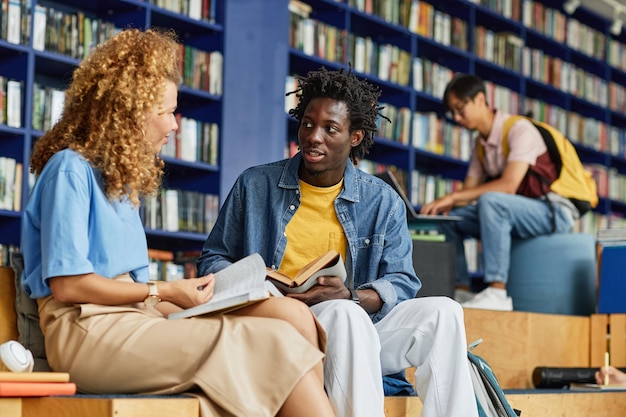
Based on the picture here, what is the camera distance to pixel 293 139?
217 inches

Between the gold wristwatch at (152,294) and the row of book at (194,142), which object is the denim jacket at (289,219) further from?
the row of book at (194,142)

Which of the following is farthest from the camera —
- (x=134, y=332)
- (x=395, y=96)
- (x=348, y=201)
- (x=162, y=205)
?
(x=395, y=96)

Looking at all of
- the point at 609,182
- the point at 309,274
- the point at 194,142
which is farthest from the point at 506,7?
the point at 309,274

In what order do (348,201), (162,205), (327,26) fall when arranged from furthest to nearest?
(327,26), (162,205), (348,201)

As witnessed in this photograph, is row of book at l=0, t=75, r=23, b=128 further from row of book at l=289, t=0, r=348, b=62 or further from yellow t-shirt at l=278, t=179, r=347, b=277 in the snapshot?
yellow t-shirt at l=278, t=179, r=347, b=277

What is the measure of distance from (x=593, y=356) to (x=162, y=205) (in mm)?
2008

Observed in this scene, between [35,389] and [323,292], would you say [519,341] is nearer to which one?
[323,292]

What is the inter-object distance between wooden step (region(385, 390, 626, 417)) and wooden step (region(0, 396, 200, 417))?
0.88m

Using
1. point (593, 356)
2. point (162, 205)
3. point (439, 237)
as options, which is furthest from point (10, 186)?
point (593, 356)

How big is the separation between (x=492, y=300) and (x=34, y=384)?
254 centimetres

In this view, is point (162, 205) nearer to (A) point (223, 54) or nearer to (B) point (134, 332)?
(A) point (223, 54)

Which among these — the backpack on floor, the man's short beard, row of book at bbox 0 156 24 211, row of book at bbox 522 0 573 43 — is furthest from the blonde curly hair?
row of book at bbox 522 0 573 43

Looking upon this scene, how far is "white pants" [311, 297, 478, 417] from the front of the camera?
2.13 m

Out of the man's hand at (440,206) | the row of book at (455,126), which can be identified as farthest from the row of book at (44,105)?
the man's hand at (440,206)
